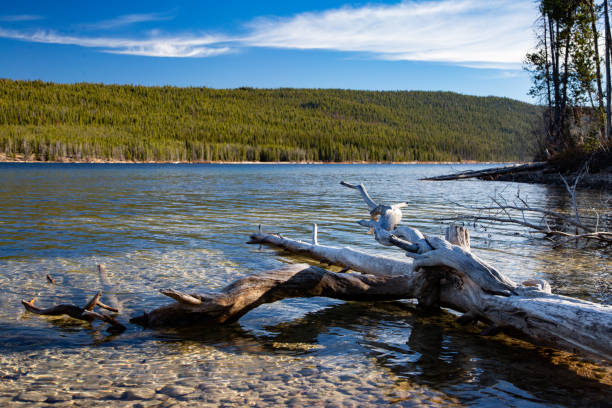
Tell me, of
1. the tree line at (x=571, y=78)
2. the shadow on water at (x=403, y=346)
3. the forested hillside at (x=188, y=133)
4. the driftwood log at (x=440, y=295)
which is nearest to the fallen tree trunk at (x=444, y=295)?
the driftwood log at (x=440, y=295)

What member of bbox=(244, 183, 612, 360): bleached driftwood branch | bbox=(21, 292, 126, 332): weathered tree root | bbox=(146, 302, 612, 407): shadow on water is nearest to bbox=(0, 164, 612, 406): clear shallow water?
bbox=(146, 302, 612, 407): shadow on water

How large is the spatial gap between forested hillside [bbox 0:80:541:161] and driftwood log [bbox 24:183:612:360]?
113m

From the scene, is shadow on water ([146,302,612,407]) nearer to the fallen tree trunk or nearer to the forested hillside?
the fallen tree trunk

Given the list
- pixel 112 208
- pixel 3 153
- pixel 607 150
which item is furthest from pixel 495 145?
pixel 112 208

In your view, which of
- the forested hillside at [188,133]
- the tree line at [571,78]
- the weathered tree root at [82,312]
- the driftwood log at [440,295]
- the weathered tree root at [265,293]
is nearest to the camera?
the driftwood log at [440,295]

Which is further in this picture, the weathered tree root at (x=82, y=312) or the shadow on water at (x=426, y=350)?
the weathered tree root at (x=82, y=312)

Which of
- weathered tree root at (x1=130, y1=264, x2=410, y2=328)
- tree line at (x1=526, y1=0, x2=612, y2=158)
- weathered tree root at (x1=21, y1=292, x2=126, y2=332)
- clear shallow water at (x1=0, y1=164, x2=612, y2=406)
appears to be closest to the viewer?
clear shallow water at (x1=0, y1=164, x2=612, y2=406)

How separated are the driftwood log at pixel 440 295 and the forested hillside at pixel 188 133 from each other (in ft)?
369

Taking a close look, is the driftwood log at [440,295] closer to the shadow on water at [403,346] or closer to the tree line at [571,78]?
the shadow on water at [403,346]

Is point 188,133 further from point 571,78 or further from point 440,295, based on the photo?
point 440,295

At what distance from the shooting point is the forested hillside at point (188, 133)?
4656 inches

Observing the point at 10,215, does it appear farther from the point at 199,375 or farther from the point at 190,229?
the point at 199,375

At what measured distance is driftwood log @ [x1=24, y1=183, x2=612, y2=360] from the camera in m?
3.52

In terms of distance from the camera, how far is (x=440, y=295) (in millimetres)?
5270
